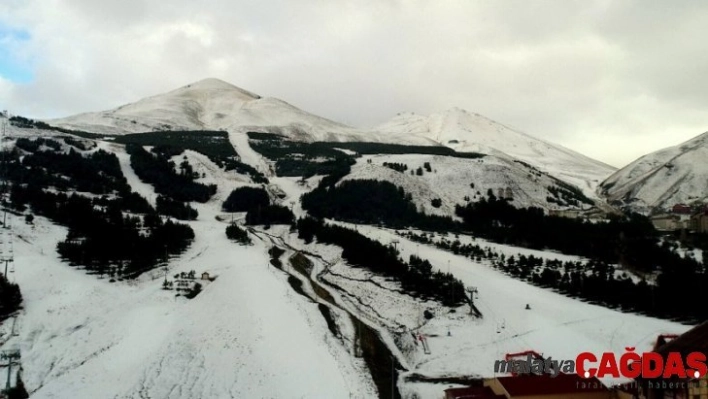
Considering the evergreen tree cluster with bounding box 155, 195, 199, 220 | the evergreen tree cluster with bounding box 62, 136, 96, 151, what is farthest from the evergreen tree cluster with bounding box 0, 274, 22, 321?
the evergreen tree cluster with bounding box 62, 136, 96, 151

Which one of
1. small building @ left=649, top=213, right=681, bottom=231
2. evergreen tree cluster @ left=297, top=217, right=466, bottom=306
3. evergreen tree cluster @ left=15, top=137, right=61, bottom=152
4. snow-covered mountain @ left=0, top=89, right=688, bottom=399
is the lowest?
snow-covered mountain @ left=0, top=89, right=688, bottom=399

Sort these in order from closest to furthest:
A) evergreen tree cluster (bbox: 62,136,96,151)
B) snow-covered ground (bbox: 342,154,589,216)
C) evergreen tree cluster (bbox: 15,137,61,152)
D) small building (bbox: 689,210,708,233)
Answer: small building (bbox: 689,210,708,233)
evergreen tree cluster (bbox: 15,137,61,152)
snow-covered ground (bbox: 342,154,589,216)
evergreen tree cluster (bbox: 62,136,96,151)

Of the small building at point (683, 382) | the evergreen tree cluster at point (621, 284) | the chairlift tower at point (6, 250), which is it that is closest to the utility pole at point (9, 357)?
the chairlift tower at point (6, 250)

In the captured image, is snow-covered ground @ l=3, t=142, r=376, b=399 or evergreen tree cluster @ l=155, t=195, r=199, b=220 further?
evergreen tree cluster @ l=155, t=195, r=199, b=220

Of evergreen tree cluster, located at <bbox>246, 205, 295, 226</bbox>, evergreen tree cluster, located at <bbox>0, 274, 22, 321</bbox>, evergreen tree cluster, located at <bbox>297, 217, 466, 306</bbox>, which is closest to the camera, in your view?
evergreen tree cluster, located at <bbox>0, 274, 22, 321</bbox>

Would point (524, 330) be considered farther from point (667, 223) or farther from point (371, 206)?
point (667, 223)

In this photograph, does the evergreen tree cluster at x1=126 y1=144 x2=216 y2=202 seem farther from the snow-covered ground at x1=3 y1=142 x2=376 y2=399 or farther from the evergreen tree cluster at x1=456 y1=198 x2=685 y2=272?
the snow-covered ground at x1=3 y1=142 x2=376 y2=399

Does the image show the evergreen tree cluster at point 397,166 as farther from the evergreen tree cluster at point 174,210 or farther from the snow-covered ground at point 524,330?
the snow-covered ground at point 524,330
